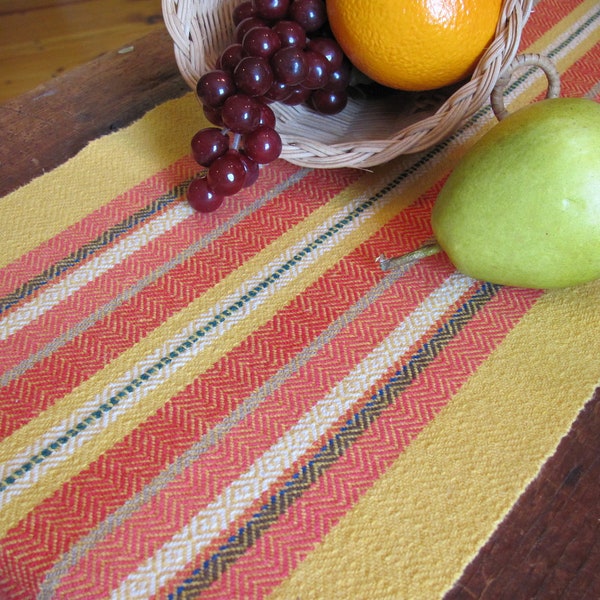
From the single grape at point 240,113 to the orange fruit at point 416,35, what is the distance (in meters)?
0.10

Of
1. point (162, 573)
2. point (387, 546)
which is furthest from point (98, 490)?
point (387, 546)

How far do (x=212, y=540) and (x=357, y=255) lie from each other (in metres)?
0.26

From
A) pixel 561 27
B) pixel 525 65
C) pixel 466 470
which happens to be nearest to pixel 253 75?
pixel 525 65

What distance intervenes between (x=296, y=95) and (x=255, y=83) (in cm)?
7

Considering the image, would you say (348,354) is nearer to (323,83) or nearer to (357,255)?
(357,255)

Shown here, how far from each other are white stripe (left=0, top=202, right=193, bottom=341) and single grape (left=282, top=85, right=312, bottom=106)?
0.13 metres

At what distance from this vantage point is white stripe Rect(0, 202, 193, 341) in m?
0.52

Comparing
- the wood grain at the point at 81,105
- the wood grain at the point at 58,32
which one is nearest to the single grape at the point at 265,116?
the wood grain at the point at 81,105

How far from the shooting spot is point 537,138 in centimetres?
47

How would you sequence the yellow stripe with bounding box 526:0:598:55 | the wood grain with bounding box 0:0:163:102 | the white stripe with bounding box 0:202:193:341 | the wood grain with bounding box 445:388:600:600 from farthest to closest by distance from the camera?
1. the wood grain with bounding box 0:0:163:102
2. the yellow stripe with bounding box 526:0:598:55
3. the white stripe with bounding box 0:202:193:341
4. the wood grain with bounding box 445:388:600:600

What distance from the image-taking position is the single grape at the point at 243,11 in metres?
0.60

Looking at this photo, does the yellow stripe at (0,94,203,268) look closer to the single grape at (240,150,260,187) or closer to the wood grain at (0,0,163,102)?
the single grape at (240,150,260,187)

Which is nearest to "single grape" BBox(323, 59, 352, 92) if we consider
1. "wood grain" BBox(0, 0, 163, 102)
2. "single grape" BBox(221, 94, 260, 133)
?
"single grape" BBox(221, 94, 260, 133)

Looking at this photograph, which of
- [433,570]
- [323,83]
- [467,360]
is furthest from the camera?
[323,83]
